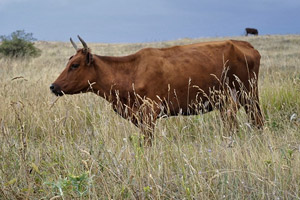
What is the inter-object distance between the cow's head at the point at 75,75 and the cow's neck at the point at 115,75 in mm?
183

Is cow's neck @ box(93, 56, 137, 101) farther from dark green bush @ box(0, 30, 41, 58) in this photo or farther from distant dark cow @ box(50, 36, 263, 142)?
dark green bush @ box(0, 30, 41, 58)

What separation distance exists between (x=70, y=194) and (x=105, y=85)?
3067mm

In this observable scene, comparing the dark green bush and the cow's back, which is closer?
the cow's back

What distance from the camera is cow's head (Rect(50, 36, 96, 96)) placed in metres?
6.16

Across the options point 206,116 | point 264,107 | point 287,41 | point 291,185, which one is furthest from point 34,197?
point 287,41

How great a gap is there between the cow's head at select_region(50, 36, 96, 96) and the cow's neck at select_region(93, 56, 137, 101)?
183 mm

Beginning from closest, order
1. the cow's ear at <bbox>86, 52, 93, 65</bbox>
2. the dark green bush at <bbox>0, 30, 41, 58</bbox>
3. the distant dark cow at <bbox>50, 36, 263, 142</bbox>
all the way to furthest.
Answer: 1. the distant dark cow at <bbox>50, 36, 263, 142</bbox>
2. the cow's ear at <bbox>86, 52, 93, 65</bbox>
3. the dark green bush at <bbox>0, 30, 41, 58</bbox>

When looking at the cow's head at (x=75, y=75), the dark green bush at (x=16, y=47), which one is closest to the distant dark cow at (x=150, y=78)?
the cow's head at (x=75, y=75)

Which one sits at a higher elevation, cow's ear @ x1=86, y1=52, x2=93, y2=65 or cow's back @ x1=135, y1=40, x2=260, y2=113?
cow's ear @ x1=86, y1=52, x2=93, y2=65

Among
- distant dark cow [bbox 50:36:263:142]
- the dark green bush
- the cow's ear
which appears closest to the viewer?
distant dark cow [bbox 50:36:263:142]

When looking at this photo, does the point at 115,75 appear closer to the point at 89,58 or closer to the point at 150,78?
the point at 89,58

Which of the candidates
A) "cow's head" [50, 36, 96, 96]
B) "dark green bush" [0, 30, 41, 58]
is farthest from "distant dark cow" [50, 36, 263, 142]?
"dark green bush" [0, 30, 41, 58]

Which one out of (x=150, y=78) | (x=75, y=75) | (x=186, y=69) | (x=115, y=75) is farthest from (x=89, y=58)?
(x=186, y=69)

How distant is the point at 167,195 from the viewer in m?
3.55
